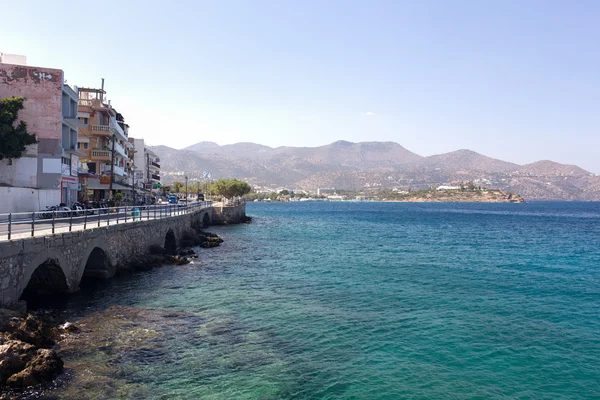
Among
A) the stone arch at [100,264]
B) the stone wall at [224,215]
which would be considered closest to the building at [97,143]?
the stone wall at [224,215]

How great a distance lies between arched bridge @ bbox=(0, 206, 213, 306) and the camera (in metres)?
15.0

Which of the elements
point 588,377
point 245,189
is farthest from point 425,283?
point 245,189

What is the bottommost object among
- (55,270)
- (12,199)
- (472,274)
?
(472,274)

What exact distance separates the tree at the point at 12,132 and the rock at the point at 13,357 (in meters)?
26.0

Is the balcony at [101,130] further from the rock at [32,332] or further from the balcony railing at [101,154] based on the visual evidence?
the rock at [32,332]

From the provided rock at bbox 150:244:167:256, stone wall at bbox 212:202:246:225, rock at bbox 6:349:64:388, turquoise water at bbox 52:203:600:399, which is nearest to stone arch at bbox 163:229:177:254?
rock at bbox 150:244:167:256

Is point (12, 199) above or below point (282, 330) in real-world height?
above

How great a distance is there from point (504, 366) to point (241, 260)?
2435cm

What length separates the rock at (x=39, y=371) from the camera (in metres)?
11.2

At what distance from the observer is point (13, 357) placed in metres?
11.5

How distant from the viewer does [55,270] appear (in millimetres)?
19188

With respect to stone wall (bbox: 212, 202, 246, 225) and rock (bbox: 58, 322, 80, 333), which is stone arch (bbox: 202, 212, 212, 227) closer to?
stone wall (bbox: 212, 202, 246, 225)

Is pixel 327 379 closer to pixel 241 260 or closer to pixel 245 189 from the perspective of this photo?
pixel 241 260

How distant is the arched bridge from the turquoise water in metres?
1.23
